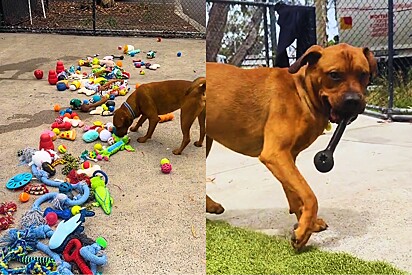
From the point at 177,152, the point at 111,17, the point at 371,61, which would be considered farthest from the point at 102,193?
the point at 111,17

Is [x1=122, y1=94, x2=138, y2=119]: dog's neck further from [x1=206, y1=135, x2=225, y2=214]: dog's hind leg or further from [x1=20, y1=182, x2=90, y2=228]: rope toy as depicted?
[x1=206, y1=135, x2=225, y2=214]: dog's hind leg

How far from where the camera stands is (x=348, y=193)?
1295mm

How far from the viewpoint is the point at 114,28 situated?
19.8 feet

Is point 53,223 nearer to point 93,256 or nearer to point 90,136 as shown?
point 93,256

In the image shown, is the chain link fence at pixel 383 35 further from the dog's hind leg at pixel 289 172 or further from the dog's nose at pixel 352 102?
the dog's hind leg at pixel 289 172

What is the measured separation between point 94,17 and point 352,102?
16.9 feet

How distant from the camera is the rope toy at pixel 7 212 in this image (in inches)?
73.9

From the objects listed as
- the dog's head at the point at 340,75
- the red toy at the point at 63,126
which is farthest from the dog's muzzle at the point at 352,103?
the red toy at the point at 63,126

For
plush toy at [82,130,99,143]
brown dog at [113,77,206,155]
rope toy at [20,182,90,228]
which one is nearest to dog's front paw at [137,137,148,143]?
brown dog at [113,77,206,155]

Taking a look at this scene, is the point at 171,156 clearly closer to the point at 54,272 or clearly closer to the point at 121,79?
the point at 54,272

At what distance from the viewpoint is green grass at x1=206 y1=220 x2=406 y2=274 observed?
3.78 ft

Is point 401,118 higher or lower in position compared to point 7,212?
higher

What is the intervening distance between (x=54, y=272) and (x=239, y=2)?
0.94 m

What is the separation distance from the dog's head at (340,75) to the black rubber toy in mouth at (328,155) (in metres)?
0.05
